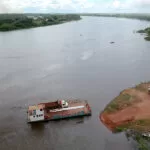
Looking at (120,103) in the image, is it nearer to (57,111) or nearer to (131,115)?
(131,115)

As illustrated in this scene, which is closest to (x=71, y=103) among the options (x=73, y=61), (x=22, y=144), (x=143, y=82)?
(x=22, y=144)

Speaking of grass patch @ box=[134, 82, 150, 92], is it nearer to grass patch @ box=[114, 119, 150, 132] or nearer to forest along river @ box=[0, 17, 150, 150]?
forest along river @ box=[0, 17, 150, 150]

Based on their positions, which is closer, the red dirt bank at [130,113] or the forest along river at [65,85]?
the forest along river at [65,85]

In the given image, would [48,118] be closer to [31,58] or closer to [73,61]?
[73,61]

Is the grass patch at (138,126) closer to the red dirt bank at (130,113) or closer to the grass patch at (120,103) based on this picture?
the red dirt bank at (130,113)

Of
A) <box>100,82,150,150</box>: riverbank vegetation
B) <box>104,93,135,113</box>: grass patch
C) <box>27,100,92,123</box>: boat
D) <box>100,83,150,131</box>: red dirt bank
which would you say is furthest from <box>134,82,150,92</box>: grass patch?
<box>27,100,92,123</box>: boat

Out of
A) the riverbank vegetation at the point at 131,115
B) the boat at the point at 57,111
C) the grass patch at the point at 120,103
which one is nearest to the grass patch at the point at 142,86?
the riverbank vegetation at the point at 131,115

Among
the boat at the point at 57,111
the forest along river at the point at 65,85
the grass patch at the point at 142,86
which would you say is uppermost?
the grass patch at the point at 142,86

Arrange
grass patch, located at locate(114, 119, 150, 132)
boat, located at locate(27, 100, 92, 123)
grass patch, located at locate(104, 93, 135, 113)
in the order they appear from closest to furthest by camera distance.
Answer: grass patch, located at locate(114, 119, 150, 132)
boat, located at locate(27, 100, 92, 123)
grass patch, located at locate(104, 93, 135, 113)
